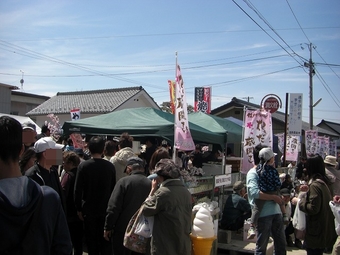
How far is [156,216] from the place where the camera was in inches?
147

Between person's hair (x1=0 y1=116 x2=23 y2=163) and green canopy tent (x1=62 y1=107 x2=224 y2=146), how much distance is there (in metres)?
5.87

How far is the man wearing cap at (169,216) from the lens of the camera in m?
3.65

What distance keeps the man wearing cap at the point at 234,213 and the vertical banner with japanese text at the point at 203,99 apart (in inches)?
481

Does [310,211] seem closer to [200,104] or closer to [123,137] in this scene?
[123,137]

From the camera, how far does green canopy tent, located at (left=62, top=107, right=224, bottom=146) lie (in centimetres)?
767

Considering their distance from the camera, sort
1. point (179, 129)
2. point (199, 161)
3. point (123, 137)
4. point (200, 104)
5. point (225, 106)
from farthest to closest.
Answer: point (225, 106)
point (200, 104)
point (199, 161)
point (179, 129)
point (123, 137)

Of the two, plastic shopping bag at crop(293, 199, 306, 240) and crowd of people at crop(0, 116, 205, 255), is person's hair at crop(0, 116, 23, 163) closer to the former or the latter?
crowd of people at crop(0, 116, 205, 255)

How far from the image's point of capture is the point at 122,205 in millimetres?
4238

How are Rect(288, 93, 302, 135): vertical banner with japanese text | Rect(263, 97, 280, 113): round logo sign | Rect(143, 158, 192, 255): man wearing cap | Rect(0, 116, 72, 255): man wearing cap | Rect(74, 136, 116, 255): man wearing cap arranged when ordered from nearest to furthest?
1. Rect(0, 116, 72, 255): man wearing cap
2. Rect(143, 158, 192, 255): man wearing cap
3. Rect(74, 136, 116, 255): man wearing cap
4. Rect(263, 97, 280, 113): round logo sign
5. Rect(288, 93, 302, 135): vertical banner with japanese text

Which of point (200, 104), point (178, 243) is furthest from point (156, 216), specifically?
point (200, 104)

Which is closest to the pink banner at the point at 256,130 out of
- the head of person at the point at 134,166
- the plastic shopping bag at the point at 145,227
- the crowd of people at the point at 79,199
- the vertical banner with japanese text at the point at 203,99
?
the crowd of people at the point at 79,199

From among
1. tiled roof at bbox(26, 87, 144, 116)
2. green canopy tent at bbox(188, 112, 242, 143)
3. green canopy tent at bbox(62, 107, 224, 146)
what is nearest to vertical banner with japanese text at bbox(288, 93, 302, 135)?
green canopy tent at bbox(188, 112, 242, 143)

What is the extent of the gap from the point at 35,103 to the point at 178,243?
2586 cm

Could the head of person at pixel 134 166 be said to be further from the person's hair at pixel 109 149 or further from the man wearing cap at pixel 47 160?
the person's hair at pixel 109 149
